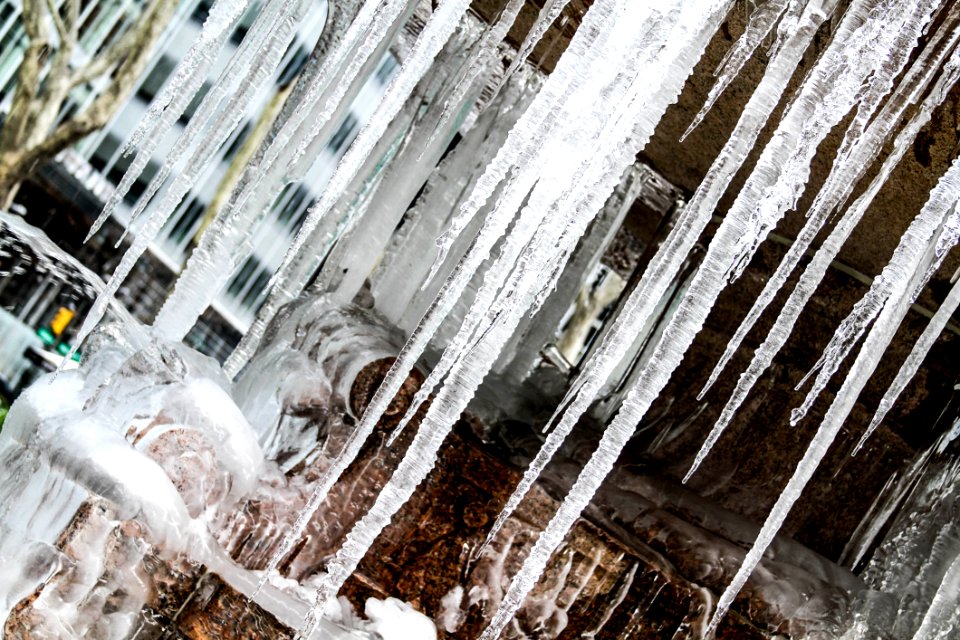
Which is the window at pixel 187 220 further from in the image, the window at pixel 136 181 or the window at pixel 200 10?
the window at pixel 200 10

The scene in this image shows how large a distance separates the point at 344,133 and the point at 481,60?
14.0 metres

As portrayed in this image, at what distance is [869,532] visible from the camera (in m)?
4.46

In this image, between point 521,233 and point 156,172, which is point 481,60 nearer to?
point 521,233

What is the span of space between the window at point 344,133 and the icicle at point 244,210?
12.1 m

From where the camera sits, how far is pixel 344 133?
57.5 ft

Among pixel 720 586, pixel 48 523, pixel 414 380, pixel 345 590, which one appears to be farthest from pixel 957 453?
pixel 48 523

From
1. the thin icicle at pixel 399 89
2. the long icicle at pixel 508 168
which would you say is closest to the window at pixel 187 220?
the thin icicle at pixel 399 89

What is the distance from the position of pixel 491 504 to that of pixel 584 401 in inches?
28.0

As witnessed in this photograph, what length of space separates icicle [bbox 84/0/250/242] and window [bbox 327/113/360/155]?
1262 cm

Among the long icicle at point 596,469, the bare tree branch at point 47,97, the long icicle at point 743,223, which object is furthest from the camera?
the bare tree branch at point 47,97

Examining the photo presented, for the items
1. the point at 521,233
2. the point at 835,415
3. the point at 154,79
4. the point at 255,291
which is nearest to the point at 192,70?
the point at 521,233

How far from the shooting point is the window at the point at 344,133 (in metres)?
17.2

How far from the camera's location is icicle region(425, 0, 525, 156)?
135 inches

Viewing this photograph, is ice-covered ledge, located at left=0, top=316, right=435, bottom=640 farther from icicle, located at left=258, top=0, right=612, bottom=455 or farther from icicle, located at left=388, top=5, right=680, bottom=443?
icicle, located at left=258, top=0, right=612, bottom=455
